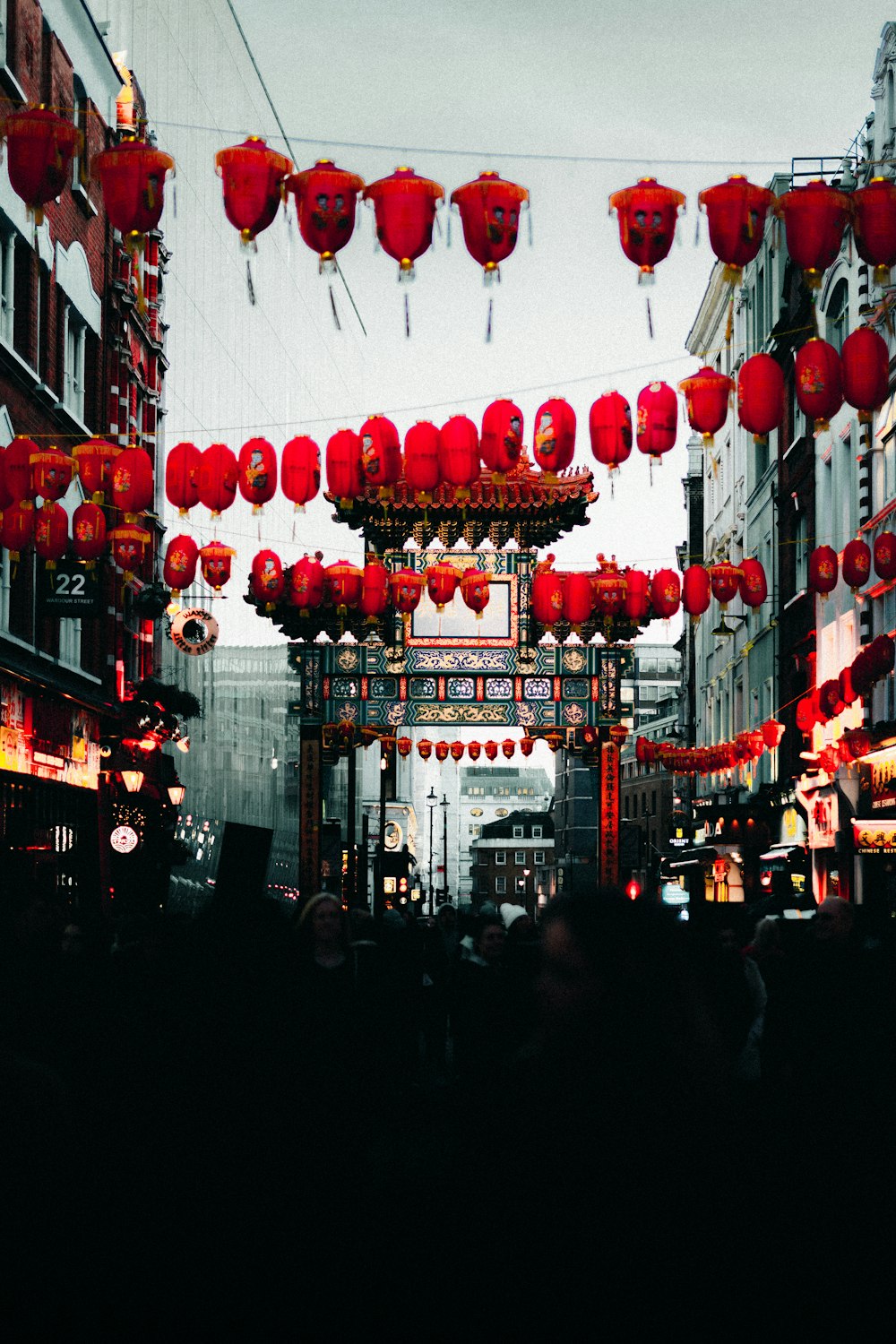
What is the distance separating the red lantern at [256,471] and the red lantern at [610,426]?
439 centimetres

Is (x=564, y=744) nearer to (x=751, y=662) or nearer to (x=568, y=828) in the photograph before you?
(x=751, y=662)

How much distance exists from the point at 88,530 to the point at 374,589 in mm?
8652

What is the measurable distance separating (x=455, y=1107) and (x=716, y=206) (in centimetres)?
1216

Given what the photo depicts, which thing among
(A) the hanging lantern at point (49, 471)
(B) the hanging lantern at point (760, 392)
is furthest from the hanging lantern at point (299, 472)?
(B) the hanging lantern at point (760, 392)

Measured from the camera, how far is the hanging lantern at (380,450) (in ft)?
67.5

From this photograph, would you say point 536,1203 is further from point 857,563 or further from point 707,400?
point 857,563

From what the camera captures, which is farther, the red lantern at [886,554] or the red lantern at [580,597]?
the red lantern at [580,597]

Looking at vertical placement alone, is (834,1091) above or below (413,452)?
below

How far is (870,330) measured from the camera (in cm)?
1622

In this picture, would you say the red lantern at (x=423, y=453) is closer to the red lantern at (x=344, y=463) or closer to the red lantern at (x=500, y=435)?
the red lantern at (x=500, y=435)

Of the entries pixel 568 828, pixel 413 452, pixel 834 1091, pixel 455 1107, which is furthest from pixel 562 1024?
pixel 568 828

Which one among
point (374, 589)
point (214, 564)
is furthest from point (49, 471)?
point (374, 589)

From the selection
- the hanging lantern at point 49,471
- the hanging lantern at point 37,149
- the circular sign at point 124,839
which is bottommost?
the circular sign at point 124,839

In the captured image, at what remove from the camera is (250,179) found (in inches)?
547
